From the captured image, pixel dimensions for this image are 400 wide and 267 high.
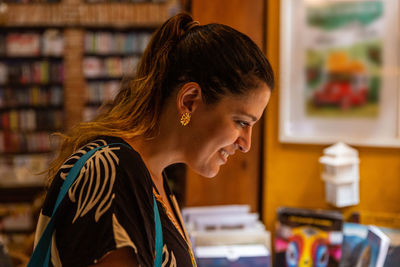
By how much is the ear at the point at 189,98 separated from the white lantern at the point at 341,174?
794 mm

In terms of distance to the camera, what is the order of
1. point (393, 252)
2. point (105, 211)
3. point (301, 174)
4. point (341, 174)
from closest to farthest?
point (105, 211)
point (393, 252)
point (341, 174)
point (301, 174)

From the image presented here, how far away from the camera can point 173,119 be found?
90cm

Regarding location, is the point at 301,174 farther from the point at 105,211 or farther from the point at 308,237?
the point at 105,211

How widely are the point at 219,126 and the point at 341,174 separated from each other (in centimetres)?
79

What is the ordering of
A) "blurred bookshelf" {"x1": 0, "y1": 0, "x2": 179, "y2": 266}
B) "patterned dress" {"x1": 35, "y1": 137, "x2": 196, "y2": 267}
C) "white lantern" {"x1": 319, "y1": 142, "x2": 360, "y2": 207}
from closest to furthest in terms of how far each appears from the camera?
"patterned dress" {"x1": 35, "y1": 137, "x2": 196, "y2": 267} < "white lantern" {"x1": 319, "y1": 142, "x2": 360, "y2": 207} < "blurred bookshelf" {"x1": 0, "y1": 0, "x2": 179, "y2": 266}

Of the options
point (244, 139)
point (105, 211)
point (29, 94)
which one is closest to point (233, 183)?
point (244, 139)

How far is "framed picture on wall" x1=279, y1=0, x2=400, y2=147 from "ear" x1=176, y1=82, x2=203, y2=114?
2.65ft

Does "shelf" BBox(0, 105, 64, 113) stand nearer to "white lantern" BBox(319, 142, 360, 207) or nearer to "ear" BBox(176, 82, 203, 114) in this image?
"white lantern" BBox(319, 142, 360, 207)

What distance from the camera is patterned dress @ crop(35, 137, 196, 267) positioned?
641 mm

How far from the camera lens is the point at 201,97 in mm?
866

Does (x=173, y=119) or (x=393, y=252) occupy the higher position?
(x=173, y=119)

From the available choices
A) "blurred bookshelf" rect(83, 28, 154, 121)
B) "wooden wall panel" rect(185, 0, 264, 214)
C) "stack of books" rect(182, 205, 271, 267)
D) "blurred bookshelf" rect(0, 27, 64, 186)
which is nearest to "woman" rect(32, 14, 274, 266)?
"stack of books" rect(182, 205, 271, 267)

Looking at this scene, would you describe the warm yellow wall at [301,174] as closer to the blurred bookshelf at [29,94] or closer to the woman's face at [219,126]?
the woman's face at [219,126]

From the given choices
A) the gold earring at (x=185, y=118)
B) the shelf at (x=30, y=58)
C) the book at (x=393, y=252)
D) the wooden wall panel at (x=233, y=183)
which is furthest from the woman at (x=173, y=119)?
the shelf at (x=30, y=58)
